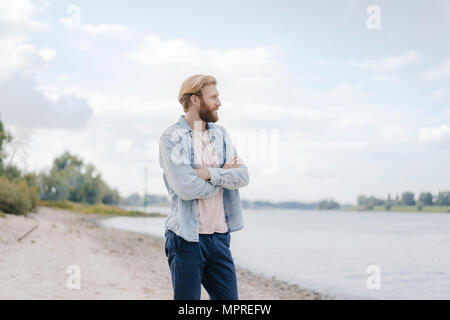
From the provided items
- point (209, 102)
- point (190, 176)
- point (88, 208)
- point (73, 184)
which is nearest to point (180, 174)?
point (190, 176)

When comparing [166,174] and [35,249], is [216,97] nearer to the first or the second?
[166,174]

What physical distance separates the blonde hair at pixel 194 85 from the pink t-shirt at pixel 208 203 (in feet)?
0.79

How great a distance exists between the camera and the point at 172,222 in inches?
104

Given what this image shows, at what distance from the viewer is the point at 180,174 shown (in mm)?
2602

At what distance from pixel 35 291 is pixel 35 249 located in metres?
4.42

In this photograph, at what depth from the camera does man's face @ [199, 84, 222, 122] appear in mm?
2760

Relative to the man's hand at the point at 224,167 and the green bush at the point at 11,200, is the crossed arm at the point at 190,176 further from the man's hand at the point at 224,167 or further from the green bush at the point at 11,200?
the green bush at the point at 11,200

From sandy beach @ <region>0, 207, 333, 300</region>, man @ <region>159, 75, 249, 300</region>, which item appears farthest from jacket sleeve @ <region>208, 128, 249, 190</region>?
sandy beach @ <region>0, 207, 333, 300</region>

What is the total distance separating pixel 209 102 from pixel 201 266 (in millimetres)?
949

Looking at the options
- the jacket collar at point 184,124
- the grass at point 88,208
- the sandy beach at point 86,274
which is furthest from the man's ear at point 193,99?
the grass at point 88,208

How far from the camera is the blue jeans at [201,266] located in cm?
262

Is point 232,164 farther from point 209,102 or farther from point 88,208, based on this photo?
point 88,208
